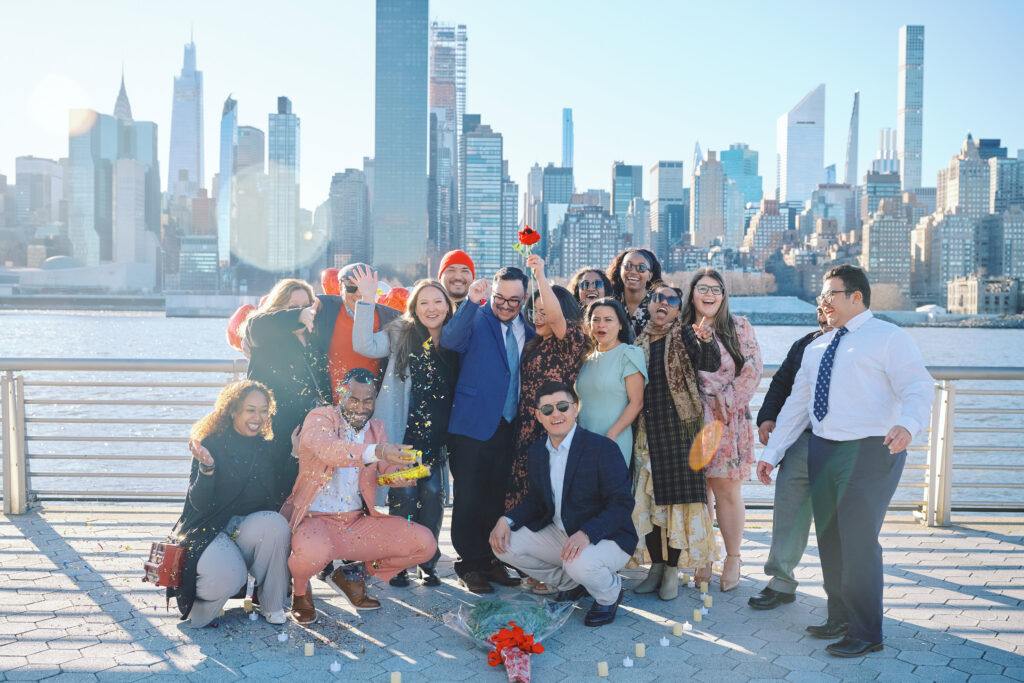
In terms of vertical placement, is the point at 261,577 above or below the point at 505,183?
below

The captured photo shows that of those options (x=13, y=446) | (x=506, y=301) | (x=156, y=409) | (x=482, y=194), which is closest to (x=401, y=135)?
(x=482, y=194)

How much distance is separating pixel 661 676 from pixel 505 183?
146956 mm

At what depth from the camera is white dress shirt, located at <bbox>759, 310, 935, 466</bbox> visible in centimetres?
334

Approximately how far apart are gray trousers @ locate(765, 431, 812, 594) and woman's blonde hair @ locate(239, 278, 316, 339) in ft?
9.36

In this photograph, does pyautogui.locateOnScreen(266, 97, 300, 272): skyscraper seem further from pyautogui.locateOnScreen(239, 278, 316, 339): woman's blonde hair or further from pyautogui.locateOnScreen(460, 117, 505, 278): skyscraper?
pyautogui.locateOnScreen(239, 278, 316, 339): woman's blonde hair

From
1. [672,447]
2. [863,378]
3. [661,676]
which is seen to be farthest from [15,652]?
[863,378]

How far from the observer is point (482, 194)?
142250 millimetres

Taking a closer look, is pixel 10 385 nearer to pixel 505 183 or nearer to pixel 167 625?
pixel 167 625

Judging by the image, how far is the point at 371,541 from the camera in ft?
13.3

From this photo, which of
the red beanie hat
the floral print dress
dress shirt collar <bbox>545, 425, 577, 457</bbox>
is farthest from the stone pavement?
the red beanie hat

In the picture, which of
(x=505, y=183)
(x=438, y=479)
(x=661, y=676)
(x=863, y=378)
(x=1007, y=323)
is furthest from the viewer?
(x=505, y=183)

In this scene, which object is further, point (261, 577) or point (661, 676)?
point (261, 577)

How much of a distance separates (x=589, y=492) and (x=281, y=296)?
80.5 inches

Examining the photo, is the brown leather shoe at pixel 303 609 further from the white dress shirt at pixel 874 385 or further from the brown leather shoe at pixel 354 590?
the white dress shirt at pixel 874 385
